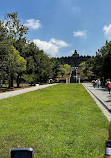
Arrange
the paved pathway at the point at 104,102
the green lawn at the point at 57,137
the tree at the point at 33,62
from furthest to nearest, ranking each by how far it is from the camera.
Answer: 1. the tree at the point at 33,62
2. the paved pathway at the point at 104,102
3. the green lawn at the point at 57,137

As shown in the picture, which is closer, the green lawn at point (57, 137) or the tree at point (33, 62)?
the green lawn at point (57, 137)

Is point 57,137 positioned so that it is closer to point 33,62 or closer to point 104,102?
point 104,102

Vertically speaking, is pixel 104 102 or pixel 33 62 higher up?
pixel 33 62

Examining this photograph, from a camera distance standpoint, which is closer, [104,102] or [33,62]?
[104,102]

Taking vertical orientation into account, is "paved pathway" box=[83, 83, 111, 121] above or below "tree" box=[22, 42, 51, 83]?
below

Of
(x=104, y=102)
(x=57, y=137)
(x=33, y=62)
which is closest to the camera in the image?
(x=57, y=137)

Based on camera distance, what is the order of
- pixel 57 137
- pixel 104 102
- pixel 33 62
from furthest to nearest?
pixel 33 62
pixel 104 102
pixel 57 137

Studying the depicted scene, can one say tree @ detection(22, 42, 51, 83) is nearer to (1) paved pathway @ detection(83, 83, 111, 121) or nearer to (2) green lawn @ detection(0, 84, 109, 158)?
Result: (1) paved pathway @ detection(83, 83, 111, 121)

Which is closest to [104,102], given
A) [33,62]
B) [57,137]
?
[57,137]

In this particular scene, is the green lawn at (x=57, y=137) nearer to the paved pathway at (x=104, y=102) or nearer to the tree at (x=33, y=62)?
the paved pathway at (x=104, y=102)

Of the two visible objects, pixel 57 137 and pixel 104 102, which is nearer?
pixel 57 137

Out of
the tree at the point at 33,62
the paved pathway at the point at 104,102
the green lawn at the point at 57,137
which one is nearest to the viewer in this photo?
the green lawn at the point at 57,137

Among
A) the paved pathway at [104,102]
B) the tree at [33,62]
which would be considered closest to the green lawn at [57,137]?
the paved pathway at [104,102]

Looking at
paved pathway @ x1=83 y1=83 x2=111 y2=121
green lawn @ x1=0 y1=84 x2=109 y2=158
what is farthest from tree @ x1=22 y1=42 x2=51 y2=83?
green lawn @ x1=0 y1=84 x2=109 y2=158
